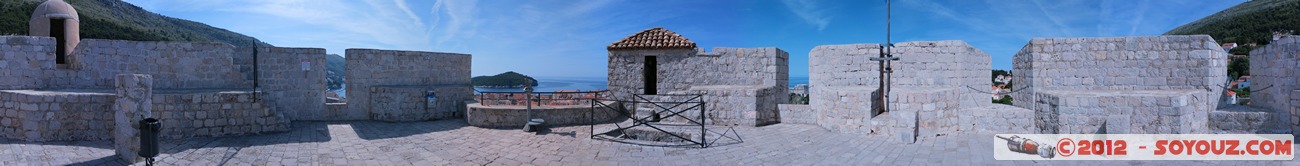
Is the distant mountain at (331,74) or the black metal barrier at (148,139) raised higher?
the distant mountain at (331,74)

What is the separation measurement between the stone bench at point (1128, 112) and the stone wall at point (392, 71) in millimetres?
11750

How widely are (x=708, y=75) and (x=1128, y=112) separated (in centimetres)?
699

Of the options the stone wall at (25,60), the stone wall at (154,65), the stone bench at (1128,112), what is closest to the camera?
the stone bench at (1128,112)

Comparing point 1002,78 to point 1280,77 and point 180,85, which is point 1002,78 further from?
point 180,85

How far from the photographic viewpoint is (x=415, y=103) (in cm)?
1189

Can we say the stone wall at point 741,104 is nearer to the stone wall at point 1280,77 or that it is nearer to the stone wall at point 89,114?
the stone wall at point 1280,77

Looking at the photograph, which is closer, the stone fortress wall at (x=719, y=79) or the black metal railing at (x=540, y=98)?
the stone fortress wall at (x=719, y=79)

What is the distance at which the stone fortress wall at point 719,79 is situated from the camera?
35.5ft

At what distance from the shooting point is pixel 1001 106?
31.2 ft

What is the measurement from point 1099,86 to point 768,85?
5.59 metres

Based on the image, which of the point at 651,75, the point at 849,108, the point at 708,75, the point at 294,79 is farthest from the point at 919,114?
the point at 294,79

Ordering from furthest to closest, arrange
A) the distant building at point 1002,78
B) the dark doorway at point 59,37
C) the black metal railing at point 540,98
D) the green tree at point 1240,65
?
the distant building at point 1002,78, the green tree at point 1240,65, the black metal railing at point 540,98, the dark doorway at point 59,37

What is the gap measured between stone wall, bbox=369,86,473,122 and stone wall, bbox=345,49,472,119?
8cm

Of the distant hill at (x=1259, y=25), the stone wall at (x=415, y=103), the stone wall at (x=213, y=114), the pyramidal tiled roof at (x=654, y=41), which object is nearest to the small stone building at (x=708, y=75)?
the pyramidal tiled roof at (x=654, y=41)
